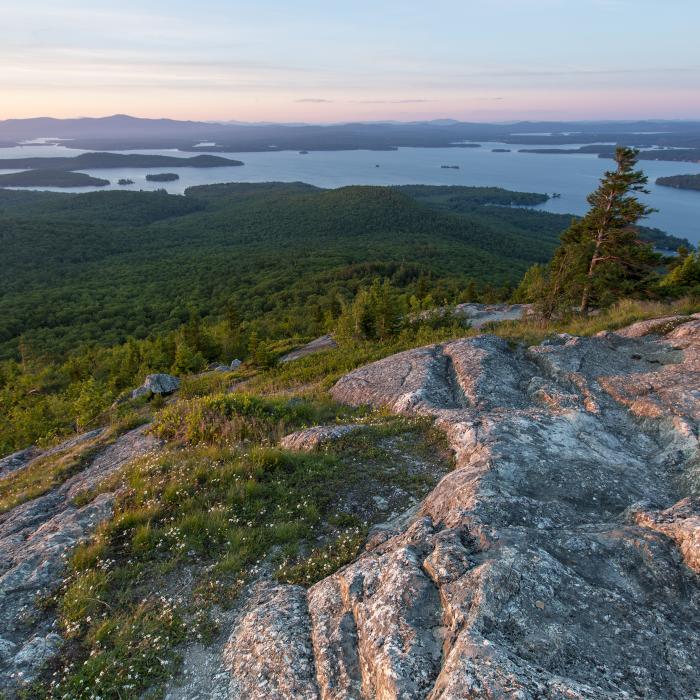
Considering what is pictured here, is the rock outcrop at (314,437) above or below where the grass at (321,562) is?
below

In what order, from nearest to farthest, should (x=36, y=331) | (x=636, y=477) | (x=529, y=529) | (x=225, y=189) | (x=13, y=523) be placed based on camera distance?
(x=529, y=529)
(x=636, y=477)
(x=13, y=523)
(x=36, y=331)
(x=225, y=189)

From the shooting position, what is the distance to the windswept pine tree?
20469 mm

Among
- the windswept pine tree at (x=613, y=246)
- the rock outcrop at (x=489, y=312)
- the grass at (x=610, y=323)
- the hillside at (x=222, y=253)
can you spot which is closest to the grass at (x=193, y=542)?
the grass at (x=610, y=323)

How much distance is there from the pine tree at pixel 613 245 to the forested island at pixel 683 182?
184809 millimetres

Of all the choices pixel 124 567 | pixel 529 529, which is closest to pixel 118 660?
pixel 124 567

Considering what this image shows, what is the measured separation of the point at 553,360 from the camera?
11086 mm

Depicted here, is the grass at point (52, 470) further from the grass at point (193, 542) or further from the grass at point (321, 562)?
the grass at point (321, 562)

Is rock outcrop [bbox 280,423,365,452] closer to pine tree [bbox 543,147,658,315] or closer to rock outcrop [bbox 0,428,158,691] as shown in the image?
rock outcrop [bbox 0,428,158,691]

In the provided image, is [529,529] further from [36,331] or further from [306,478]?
[36,331]

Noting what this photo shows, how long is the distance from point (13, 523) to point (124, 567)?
358cm

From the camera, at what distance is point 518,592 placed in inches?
153

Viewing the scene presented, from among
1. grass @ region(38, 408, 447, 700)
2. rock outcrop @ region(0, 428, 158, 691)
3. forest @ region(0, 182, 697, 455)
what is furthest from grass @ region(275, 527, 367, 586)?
forest @ region(0, 182, 697, 455)

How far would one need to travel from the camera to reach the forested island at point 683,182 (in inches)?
6403

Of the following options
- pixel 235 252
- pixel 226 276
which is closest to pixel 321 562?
pixel 226 276
